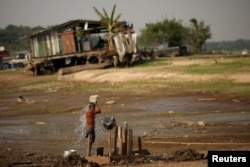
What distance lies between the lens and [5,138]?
15008 millimetres

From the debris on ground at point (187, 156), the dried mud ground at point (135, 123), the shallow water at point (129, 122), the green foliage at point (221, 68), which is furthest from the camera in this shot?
the green foliage at point (221, 68)

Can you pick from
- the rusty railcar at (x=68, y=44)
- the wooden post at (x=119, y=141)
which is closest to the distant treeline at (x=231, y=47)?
the rusty railcar at (x=68, y=44)

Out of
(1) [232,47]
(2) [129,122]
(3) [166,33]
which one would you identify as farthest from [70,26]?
(1) [232,47]

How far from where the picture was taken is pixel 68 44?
129ft

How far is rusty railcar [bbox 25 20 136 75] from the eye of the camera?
38.7 metres

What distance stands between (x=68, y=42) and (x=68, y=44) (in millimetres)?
156

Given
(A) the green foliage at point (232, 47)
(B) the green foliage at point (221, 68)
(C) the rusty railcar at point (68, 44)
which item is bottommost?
(A) the green foliage at point (232, 47)

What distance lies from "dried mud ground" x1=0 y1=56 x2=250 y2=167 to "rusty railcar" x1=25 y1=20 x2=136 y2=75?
35.4ft

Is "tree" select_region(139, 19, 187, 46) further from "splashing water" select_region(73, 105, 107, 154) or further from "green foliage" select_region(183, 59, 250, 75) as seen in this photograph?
"splashing water" select_region(73, 105, 107, 154)

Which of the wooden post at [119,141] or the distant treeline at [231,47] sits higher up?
the wooden post at [119,141]

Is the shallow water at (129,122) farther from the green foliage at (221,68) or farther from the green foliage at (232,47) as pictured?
the green foliage at (232,47)

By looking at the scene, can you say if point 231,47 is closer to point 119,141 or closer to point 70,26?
point 70,26

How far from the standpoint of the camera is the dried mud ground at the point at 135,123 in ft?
39.2

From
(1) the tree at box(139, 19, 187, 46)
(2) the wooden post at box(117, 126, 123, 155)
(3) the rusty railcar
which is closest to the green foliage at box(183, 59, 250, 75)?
(3) the rusty railcar
